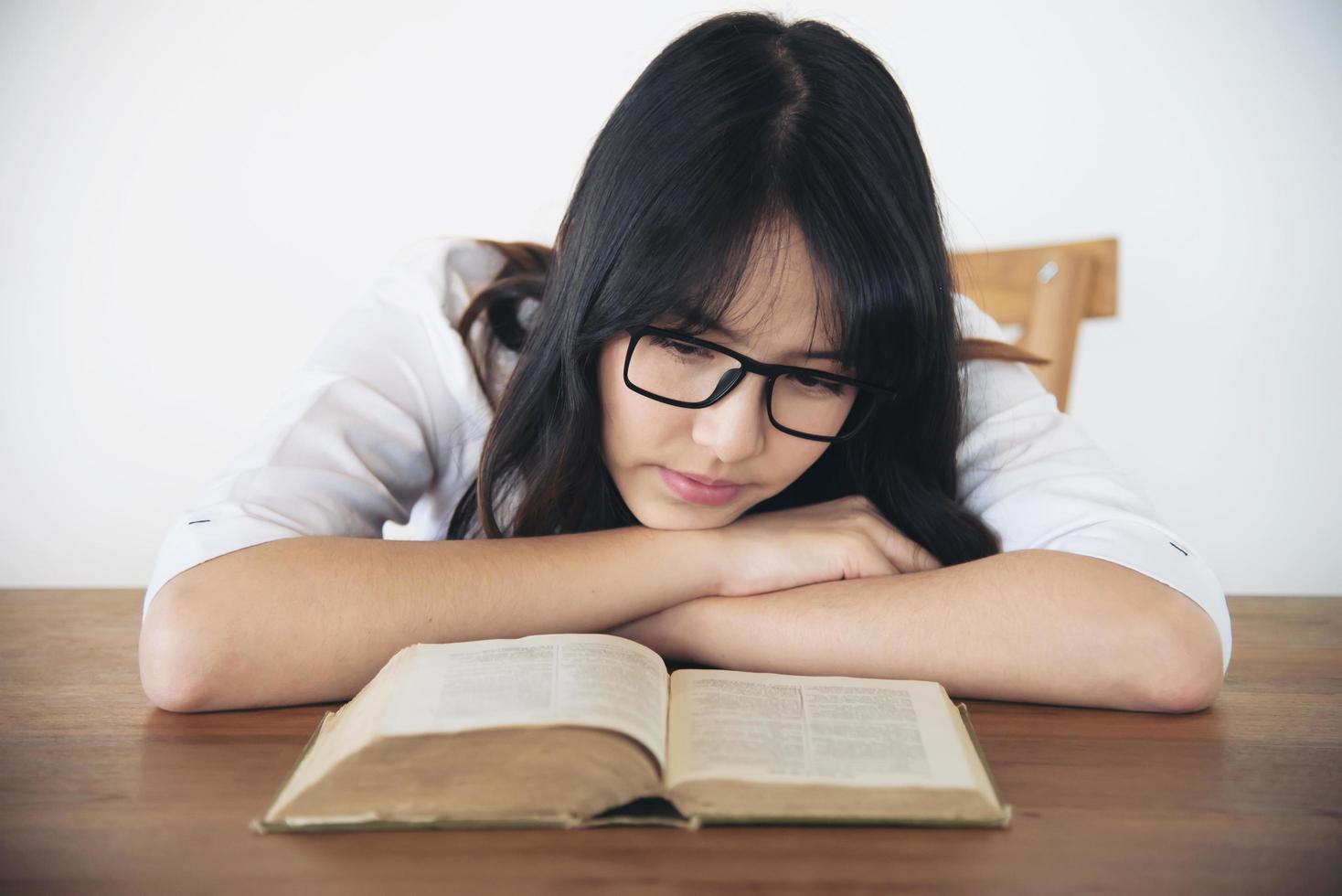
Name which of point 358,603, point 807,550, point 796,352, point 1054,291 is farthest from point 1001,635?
point 1054,291

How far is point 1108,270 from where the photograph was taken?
1896 mm

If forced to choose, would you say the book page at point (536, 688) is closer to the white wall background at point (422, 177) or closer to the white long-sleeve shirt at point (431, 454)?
the white long-sleeve shirt at point (431, 454)

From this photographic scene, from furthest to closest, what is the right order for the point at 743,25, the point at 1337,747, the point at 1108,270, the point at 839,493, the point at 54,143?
the point at 54,143 < the point at 1108,270 < the point at 839,493 < the point at 743,25 < the point at 1337,747

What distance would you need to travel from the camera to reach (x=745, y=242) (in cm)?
101

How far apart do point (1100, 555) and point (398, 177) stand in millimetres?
2063

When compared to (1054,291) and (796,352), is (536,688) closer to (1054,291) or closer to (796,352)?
(796,352)

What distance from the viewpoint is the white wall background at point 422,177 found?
8.25ft

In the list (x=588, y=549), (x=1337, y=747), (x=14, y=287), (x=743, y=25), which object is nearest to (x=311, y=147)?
(x=14, y=287)

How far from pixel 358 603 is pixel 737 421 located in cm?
40

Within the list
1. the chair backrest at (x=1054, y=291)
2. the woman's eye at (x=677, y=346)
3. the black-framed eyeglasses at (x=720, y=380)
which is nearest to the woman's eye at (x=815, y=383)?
the black-framed eyeglasses at (x=720, y=380)

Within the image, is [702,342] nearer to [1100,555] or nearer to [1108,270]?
[1100,555]

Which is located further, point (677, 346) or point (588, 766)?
point (677, 346)

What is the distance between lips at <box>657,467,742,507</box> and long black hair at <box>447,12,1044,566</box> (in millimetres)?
118

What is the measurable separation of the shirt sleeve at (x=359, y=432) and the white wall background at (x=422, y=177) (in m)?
1.17
